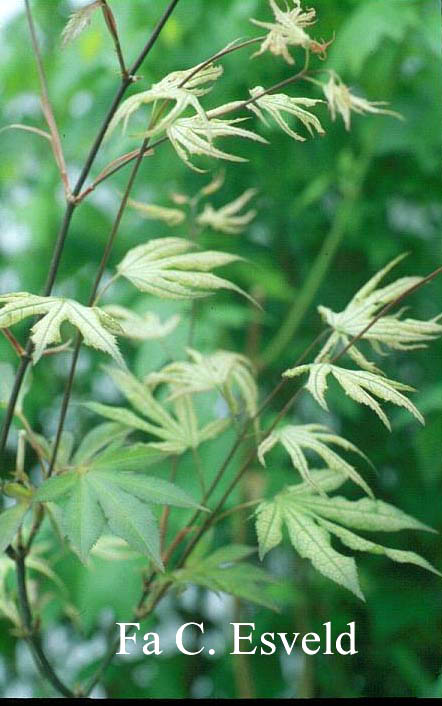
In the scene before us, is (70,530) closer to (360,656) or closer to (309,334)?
(309,334)

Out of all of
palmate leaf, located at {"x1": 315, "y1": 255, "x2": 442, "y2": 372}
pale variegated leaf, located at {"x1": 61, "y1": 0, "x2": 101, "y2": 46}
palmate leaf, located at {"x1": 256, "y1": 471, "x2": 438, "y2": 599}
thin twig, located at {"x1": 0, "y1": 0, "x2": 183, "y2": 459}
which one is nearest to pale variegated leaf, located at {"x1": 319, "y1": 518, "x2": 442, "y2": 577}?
palmate leaf, located at {"x1": 256, "y1": 471, "x2": 438, "y2": 599}

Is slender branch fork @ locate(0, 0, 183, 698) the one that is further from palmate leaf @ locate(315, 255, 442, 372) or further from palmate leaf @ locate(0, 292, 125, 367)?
palmate leaf @ locate(315, 255, 442, 372)

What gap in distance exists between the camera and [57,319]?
49 centimetres

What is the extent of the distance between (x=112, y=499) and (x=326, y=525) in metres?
0.14

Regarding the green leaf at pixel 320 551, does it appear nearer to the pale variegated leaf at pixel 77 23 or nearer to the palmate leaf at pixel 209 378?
the palmate leaf at pixel 209 378

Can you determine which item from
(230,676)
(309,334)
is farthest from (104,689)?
(309,334)

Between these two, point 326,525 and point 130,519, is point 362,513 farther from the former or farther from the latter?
point 130,519

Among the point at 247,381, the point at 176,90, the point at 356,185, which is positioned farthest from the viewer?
the point at 356,185

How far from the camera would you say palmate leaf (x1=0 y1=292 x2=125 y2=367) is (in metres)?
0.48

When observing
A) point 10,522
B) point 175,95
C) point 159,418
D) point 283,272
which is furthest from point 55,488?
point 283,272

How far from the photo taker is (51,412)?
1.30 meters

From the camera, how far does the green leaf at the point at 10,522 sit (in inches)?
21.2

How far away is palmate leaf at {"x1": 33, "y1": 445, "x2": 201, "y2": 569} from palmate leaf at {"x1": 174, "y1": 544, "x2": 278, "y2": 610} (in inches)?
3.6

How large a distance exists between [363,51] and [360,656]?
0.79 m
